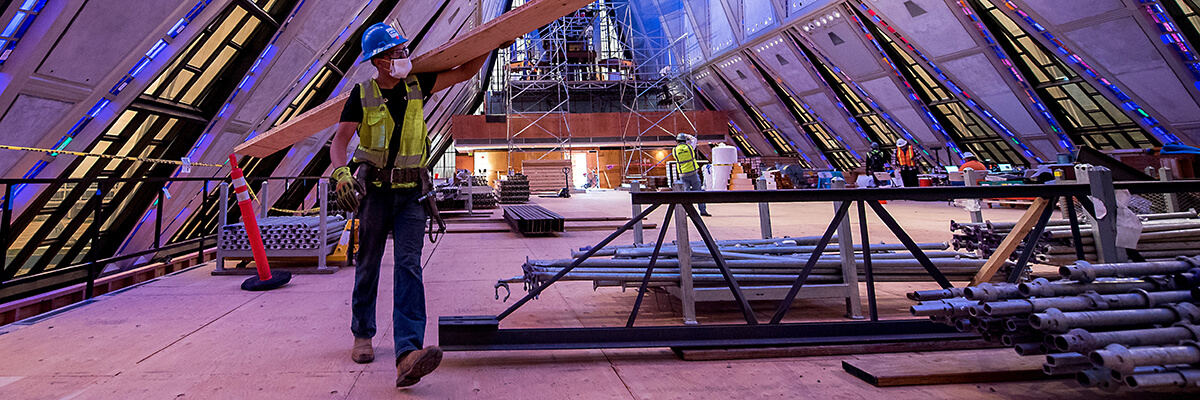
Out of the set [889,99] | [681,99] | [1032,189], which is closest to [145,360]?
[1032,189]

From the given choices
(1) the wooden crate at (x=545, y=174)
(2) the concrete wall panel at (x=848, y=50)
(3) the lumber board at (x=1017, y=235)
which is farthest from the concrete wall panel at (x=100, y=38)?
(1) the wooden crate at (x=545, y=174)

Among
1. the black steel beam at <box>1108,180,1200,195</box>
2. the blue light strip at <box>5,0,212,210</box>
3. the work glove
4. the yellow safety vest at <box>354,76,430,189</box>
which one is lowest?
the black steel beam at <box>1108,180,1200,195</box>

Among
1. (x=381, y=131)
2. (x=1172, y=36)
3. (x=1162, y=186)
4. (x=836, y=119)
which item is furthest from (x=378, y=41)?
(x=836, y=119)

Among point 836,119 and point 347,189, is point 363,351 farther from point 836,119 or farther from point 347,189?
point 836,119

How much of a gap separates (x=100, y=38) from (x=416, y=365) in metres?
5.40

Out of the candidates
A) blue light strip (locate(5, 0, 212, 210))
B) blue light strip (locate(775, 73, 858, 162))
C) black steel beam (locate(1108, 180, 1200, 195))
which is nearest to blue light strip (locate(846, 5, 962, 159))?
blue light strip (locate(775, 73, 858, 162))

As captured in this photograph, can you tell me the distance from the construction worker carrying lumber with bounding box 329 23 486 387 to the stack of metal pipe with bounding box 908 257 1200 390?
2034 millimetres

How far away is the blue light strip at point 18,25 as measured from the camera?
3.94 m

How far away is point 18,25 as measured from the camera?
13.2 feet

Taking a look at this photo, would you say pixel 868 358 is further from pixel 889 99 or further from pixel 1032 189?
pixel 889 99

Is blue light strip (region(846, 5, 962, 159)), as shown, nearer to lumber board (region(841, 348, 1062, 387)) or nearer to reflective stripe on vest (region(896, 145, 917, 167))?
reflective stripe on vest (region(896, 145, 917, 167))

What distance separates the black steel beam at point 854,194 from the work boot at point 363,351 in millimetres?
1455

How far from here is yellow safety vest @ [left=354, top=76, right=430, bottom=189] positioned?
2096 millimetres

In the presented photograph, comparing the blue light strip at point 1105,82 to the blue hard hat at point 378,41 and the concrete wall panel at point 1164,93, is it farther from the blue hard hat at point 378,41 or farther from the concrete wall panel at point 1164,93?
the blue hard hat at point 378,41
